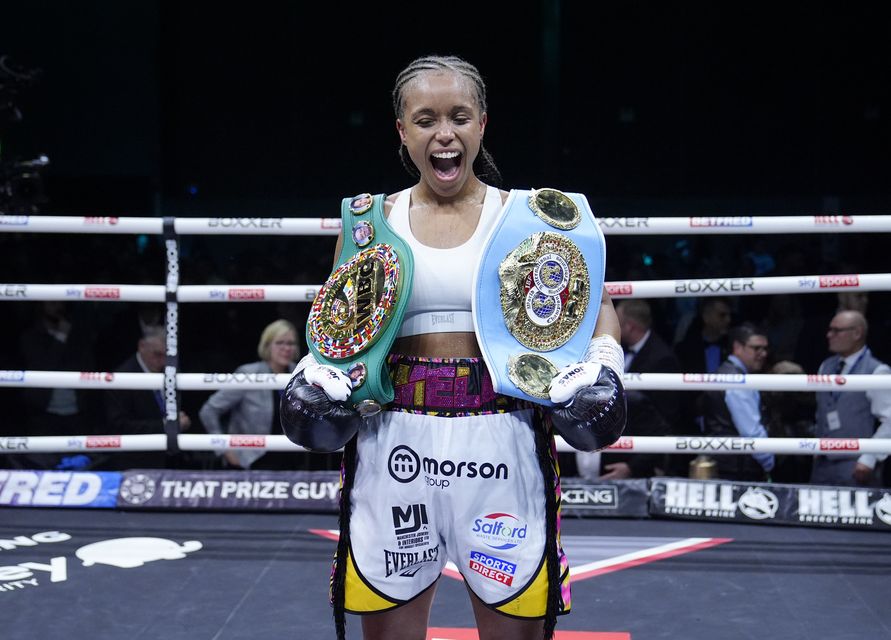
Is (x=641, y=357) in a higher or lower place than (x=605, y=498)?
higher

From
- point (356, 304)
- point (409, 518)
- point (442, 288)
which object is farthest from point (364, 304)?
point (409, 518)

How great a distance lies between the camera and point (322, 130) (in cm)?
811

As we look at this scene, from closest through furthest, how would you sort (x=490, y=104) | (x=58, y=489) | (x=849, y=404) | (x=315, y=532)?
1. (x=315, y=532)
2. (x=58, y=489)
3. (x=849, y=404)
4. (x=490, y=104)

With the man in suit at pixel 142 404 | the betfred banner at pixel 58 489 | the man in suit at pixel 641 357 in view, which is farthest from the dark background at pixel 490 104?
the betfred banner at pixel 58 489

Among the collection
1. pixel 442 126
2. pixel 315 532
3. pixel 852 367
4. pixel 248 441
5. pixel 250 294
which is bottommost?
pixel 315 532

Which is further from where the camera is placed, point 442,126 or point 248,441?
point 248,441

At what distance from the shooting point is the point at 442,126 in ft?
6.13

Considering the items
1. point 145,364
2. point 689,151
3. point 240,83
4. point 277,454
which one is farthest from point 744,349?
point 240,83

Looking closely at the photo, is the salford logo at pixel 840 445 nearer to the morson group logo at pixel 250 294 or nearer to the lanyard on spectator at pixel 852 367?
the lanyard on spectator at pixel 852 367

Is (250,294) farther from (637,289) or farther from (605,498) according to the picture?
(605,498)

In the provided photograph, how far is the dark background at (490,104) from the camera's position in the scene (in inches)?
301

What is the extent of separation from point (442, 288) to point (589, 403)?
35cm

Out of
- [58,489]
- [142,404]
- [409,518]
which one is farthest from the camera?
[142,404]

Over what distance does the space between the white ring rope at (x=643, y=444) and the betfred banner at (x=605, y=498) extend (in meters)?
0.25
